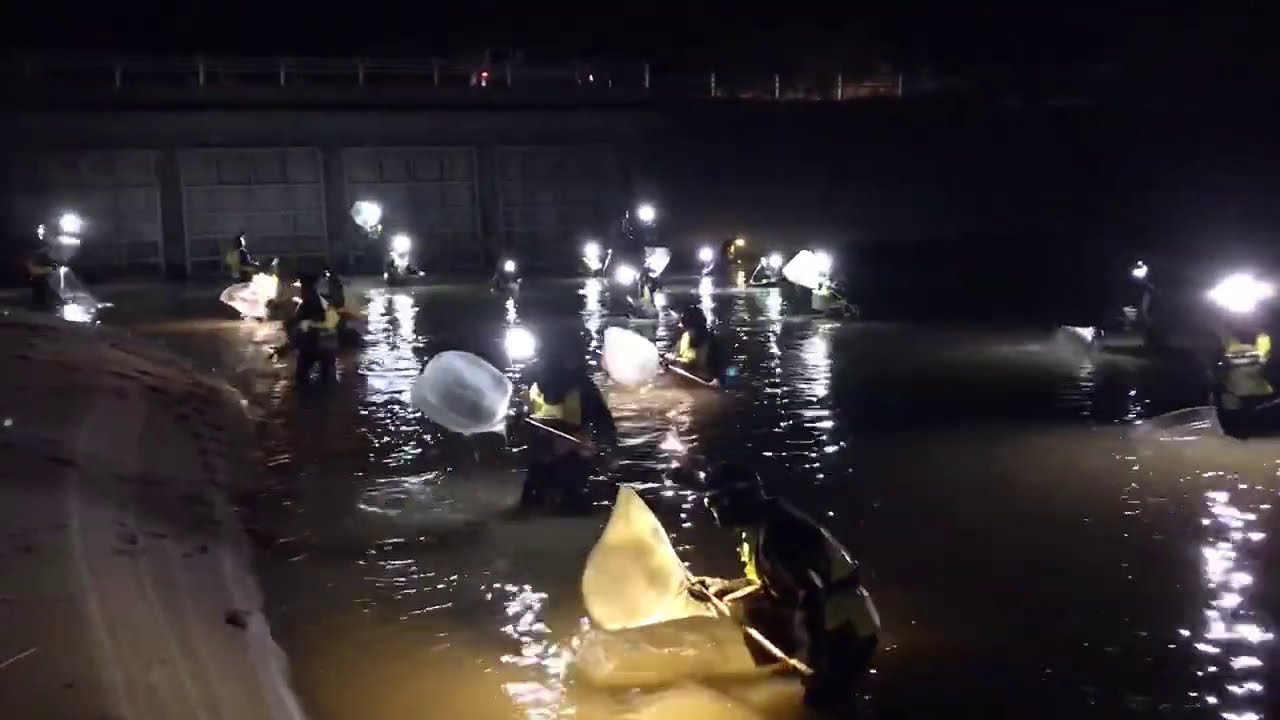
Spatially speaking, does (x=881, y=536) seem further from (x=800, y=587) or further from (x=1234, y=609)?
(x=800, y=587)

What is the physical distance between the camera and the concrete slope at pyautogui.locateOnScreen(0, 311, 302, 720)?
5.35 m

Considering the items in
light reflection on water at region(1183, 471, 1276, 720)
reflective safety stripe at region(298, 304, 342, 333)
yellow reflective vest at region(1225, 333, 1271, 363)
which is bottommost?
light reflection on water at region(1183, 471, 1276, 720)

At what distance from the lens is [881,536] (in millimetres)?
9195

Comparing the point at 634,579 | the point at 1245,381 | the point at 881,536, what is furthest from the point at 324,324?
the point at 1245,381

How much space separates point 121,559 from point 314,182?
27700 millimetres

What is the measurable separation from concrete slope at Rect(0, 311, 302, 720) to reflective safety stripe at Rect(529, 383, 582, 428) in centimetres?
231

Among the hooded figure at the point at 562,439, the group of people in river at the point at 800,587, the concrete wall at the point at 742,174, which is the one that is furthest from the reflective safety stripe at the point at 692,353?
the concrete wall at the point at 742,174

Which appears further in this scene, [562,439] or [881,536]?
[562,439]

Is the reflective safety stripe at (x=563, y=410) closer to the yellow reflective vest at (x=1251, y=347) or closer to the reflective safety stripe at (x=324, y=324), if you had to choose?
the reflective safety stripe at (x=324, y=324)

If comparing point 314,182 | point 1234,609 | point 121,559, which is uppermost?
point 314,182

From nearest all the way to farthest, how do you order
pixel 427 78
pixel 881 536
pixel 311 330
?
pixel 881 536 → pixel 311 330 → pixel 427 78

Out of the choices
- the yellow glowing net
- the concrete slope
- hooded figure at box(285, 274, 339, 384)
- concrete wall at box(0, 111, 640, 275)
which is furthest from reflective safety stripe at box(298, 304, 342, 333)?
concrete wall at box(0, 111, 640, 275)

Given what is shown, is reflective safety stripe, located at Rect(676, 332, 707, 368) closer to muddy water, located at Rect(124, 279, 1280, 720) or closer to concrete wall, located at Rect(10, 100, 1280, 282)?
muddy water, located at Rect(124, 279, 1280, 720)

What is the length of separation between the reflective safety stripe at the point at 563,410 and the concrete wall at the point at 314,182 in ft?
79.1
